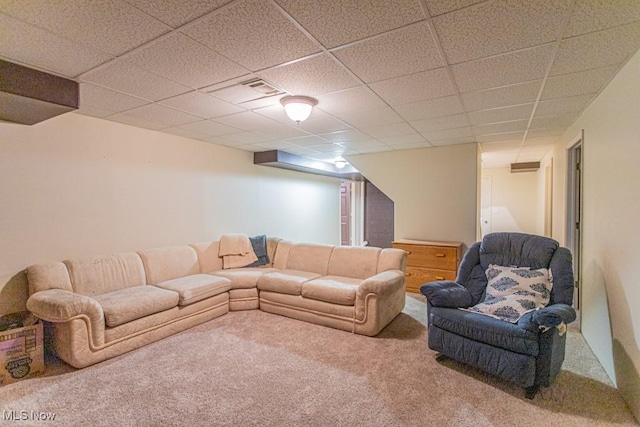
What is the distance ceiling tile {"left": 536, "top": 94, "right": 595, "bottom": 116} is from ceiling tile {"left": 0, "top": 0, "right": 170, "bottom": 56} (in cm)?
315

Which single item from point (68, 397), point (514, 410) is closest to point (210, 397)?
point (68, 397)

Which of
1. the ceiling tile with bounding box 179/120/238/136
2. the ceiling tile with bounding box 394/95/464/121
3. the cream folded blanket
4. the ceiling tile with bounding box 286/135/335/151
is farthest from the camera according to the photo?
the cream folded blanket

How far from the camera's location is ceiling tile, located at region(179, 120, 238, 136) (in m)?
3.52

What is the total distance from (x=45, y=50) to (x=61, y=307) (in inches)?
70.8

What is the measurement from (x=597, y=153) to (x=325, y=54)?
249cm

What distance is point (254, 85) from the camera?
94.9 inches

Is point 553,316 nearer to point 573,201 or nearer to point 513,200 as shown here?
point 573,201

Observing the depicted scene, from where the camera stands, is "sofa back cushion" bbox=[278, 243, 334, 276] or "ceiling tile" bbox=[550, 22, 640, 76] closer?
"ceiling tile" bbox=[550, 22, 640, 76]

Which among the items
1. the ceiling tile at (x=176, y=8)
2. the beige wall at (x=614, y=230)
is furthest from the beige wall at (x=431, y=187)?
the ceiling tile at (x=176, y=8)

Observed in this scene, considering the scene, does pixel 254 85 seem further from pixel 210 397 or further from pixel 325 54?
pixel 210 397

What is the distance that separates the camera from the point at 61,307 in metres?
2.34

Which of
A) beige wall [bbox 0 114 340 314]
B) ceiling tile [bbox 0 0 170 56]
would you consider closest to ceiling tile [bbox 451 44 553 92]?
ceiling tile [bbox 0 0 170 56]

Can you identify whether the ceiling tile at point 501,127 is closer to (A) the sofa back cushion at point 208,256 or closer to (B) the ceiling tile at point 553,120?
(B) the ceiling tile at point 553,120

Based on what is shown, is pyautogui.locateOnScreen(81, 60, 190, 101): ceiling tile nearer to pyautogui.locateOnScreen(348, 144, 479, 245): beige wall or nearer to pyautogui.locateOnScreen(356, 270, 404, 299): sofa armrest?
pyautogui.locateOnScreen(356, 270, 404, 299): sofa armrest
